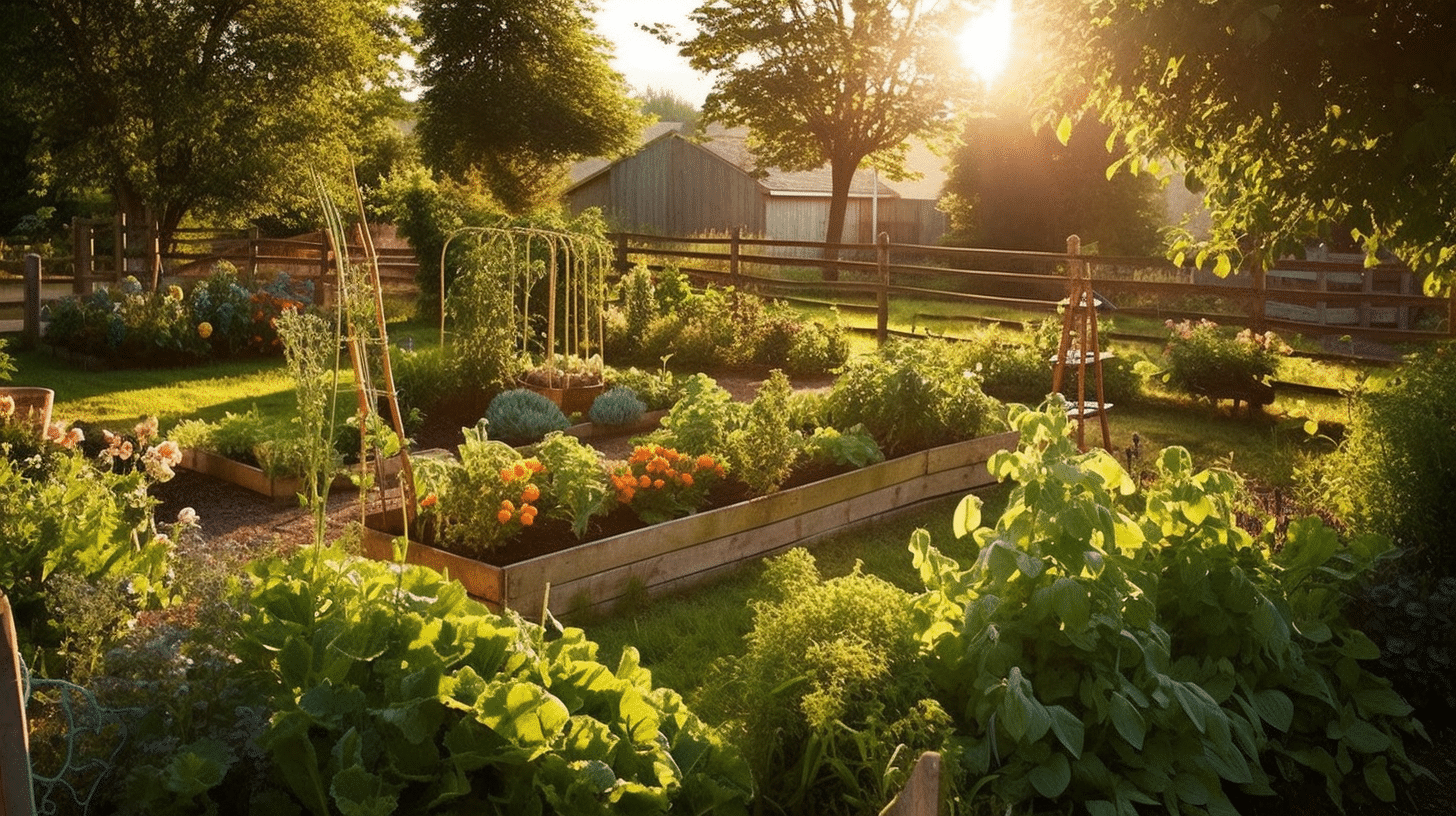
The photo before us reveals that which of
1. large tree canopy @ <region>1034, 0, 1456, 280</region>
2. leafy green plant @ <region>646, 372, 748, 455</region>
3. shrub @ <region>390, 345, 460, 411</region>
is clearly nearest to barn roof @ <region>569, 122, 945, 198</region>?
shrub @ <region>390, 345, 460, 411</region>

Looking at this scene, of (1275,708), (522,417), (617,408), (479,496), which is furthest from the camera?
(617,408)

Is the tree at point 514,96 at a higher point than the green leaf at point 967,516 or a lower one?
higher

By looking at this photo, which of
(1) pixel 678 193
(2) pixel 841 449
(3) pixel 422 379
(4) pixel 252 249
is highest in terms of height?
(1) pixel 678 193

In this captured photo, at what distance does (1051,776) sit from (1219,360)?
25.4 feet

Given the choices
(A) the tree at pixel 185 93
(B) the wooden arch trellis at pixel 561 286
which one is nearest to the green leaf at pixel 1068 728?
(B) the wooden arch trellis at pixel 561 286

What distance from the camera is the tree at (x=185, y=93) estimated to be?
20.2 metres

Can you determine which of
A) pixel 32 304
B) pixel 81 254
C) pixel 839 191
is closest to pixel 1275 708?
pixel 32 304

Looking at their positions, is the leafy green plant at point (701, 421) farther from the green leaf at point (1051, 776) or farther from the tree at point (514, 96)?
the tree at point (514, 96)

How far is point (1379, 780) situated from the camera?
145 inches

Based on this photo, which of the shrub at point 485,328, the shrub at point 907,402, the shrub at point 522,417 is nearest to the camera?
the shrub at point 907,402

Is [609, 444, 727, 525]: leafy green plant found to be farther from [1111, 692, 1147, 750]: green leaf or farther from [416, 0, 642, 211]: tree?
[416, 0, 642, 211]: tree

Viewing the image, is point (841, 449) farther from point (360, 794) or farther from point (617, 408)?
point (360, 794)

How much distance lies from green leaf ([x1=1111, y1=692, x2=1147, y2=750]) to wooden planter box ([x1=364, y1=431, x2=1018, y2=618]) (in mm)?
1892

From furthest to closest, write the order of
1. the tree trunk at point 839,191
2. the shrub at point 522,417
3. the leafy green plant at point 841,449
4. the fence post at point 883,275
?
the tree trunk at point 839,191 < the fence post at point 883,275 < the shrub at point 522,417 < the leafy green plant at point 841,449
